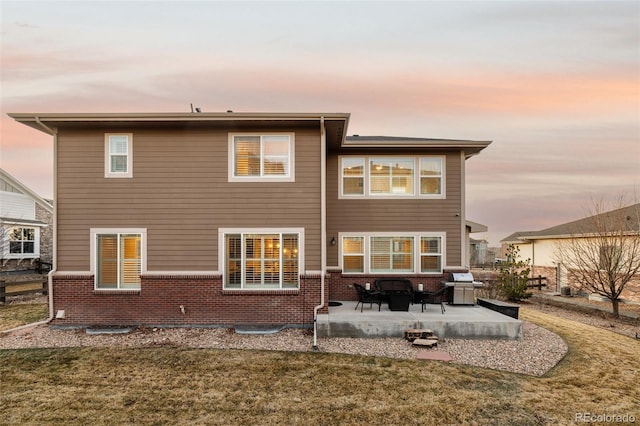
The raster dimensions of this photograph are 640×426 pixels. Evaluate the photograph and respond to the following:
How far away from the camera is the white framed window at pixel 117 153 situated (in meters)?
9.76

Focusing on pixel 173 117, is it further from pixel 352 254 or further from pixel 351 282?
pixel 351 282

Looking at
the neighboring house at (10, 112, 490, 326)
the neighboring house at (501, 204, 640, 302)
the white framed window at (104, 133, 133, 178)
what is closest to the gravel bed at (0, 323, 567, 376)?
the neighboring house at (10, 112, 490, 326)

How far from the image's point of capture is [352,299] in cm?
1201

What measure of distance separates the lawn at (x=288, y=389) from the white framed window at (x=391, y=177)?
6.17 metres

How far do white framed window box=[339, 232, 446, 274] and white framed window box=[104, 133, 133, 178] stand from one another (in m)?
6.97

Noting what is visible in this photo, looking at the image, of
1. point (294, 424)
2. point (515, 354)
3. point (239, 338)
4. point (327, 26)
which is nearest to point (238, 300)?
point (239, 338)

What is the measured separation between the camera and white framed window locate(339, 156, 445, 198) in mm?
12109

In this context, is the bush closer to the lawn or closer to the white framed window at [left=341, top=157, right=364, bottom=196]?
the lawn

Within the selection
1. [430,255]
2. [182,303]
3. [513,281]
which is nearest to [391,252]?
[430,255]

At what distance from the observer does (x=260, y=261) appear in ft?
31.9

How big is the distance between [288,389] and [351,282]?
6.44 metres

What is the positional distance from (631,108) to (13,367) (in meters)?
23.9

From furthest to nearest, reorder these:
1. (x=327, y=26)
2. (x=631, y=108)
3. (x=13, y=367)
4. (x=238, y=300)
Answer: (x=631, y=108)
(x=327, y=26)
(x=238, y=300)
(x=13, y=367)

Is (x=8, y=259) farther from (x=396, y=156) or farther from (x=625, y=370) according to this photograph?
(x=625, y=370)
